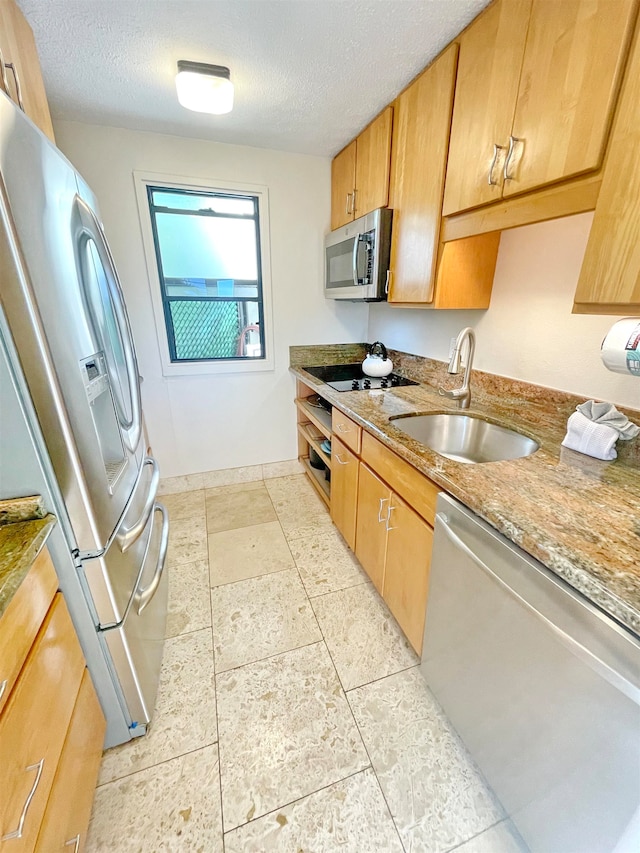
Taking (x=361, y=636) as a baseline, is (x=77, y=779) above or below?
above

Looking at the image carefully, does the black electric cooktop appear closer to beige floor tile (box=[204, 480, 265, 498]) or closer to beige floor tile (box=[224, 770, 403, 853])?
beige floor tile (box=[204, 480, 265, 498])

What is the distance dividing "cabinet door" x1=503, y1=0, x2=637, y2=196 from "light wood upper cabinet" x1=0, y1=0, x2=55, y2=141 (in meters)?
1.55

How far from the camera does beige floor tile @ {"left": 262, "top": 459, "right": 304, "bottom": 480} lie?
2.93 m

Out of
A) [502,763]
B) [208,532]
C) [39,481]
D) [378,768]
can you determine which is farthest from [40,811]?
[208,532]

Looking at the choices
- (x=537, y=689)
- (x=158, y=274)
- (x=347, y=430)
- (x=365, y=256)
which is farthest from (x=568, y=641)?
(x=158, y=274)

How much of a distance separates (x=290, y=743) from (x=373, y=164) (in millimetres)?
2677

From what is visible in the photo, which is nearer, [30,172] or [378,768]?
[30,172]

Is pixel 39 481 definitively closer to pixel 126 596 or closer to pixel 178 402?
pixel 126 596

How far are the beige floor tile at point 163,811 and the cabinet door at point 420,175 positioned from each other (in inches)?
78.4

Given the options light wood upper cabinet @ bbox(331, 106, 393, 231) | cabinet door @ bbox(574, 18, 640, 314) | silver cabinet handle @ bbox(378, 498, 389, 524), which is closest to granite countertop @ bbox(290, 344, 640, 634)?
silver cabinet handle @ bbox(378, 498, 389, 524)

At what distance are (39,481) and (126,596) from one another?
468mm

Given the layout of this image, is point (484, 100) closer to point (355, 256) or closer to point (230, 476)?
point (355, 256)

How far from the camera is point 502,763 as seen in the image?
932 millimetres

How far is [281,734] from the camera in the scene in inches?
46.4
